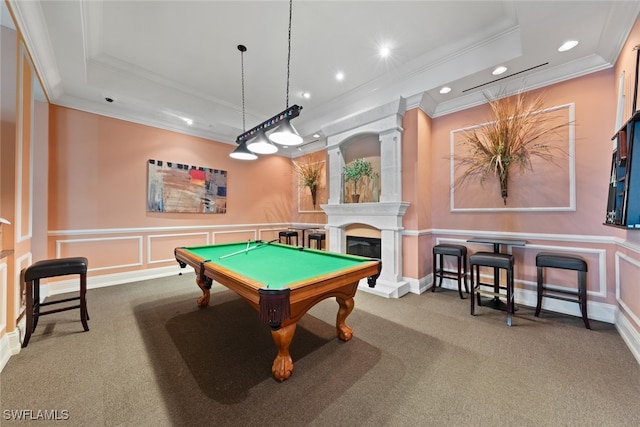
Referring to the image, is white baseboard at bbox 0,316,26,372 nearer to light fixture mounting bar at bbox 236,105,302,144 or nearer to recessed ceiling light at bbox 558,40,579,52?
light fixture mounting bar at bbox 236,105,302,144

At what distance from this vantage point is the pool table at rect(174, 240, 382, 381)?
148 cm

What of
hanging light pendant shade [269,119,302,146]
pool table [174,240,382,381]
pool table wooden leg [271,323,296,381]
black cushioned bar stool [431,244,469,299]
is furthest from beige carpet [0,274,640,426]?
hanging light pendant shade [269,119,302,146]

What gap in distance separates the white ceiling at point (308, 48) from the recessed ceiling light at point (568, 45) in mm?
60

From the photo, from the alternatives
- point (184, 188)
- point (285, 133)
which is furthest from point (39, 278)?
point (285, 133)

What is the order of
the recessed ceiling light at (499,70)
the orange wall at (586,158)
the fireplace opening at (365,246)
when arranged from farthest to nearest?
the fireplace opening at (365,246), the recessed ceiling light at (499,70), the orange wall at (586,158)

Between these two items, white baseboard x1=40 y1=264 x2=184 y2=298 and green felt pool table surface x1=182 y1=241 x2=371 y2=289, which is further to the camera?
white baseboard x1=40 y1=264 x2=184 y2=298

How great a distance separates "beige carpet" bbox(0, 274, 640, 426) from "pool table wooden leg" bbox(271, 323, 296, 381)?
6cm

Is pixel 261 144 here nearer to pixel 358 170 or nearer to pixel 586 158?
pixel 358 170

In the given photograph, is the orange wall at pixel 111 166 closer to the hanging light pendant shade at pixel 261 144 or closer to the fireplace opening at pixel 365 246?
the hanging light pendant shade at pixel 261 144

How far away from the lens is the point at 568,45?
8.48 feet

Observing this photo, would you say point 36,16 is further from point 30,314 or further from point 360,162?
point 360,162

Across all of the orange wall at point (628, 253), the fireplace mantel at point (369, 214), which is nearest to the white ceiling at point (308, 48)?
the orange wall at point (628, 253)

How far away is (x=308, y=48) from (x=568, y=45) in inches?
115

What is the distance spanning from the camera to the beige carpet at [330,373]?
1456 mm
